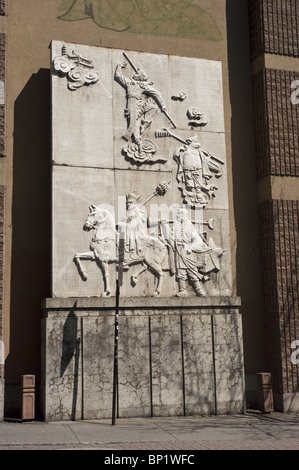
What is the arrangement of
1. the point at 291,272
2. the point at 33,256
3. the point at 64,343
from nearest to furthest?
the point at 64,343 → the point at 33,256 → the point at 291,272

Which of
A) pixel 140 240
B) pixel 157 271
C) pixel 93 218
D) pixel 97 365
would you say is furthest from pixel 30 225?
pixel 97 365

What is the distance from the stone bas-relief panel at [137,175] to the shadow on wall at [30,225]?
0.84 meters

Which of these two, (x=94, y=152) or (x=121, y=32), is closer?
(x=94, y=152)

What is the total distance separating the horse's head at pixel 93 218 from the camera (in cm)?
1452

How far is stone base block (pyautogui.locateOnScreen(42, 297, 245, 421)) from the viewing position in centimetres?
1359

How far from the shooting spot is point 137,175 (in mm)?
15227

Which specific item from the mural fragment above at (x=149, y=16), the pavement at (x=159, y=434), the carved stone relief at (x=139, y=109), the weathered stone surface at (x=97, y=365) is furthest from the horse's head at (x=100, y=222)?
the mural fragment above at (x=149, y=16)

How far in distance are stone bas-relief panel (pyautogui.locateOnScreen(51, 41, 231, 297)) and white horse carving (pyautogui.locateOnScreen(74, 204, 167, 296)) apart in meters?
0.02

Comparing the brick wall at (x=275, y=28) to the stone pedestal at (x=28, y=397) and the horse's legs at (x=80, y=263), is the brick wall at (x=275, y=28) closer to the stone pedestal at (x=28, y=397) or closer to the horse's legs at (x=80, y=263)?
the horse's legs at (x=80, y=263)

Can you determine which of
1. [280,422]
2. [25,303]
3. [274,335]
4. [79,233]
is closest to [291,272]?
[274,335]

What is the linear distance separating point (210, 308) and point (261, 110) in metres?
5.64

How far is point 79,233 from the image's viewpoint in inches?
569

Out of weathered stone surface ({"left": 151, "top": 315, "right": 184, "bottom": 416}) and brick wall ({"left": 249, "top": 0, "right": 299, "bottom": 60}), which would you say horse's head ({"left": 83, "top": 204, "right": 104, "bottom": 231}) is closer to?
weathered stone surface ({"left": 151, "top": 315, "right": 184, "bottom": 416})

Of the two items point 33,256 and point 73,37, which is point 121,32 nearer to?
point 73,37
